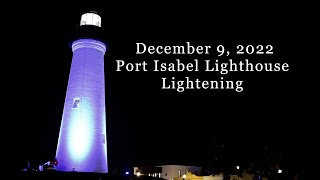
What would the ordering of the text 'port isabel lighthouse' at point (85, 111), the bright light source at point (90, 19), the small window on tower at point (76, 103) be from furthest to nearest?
the bright light source at point (90, 19), the small window on tower at point (76, 103), the text 'port isabel lighthouse' at point (85, 111)

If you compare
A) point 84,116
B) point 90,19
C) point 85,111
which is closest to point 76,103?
point 85,111

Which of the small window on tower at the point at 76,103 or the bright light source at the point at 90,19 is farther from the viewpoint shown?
the bright light source at the point at 90,19

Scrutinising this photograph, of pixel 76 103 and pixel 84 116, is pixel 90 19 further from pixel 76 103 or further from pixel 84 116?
pixel 84 116

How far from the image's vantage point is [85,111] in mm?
20406

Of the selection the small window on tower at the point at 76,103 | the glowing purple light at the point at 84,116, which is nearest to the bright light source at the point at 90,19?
the glowing purple light at the point at 84,116

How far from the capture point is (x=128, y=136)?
4519 cm

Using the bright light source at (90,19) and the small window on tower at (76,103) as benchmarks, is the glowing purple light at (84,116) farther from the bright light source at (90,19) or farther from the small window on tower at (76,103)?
the bright light source at (90,19)

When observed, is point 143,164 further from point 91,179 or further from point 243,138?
point 91,179

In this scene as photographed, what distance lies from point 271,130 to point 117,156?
22515 millimetres

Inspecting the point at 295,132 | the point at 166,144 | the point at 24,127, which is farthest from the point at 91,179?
the point at 166,144

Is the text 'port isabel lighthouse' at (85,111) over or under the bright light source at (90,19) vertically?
under

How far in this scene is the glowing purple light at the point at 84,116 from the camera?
20.0 m

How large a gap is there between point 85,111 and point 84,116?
0.28 meters

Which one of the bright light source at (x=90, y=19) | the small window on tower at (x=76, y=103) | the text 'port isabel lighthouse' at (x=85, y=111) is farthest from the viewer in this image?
the bright light source at (x=90, y=19)
